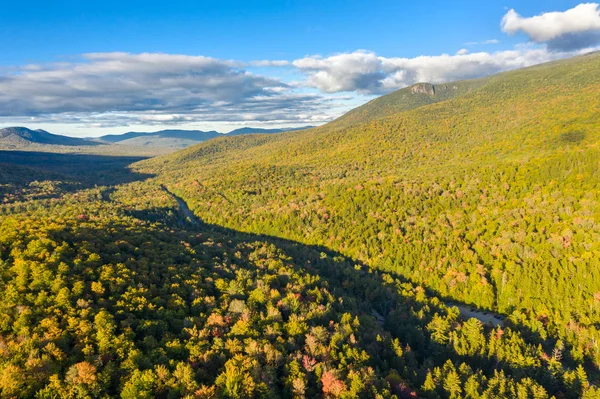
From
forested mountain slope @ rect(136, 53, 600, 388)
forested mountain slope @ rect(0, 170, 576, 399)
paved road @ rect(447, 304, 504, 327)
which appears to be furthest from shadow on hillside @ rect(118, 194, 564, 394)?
paved road @ rect(447, 304, 504, 327)

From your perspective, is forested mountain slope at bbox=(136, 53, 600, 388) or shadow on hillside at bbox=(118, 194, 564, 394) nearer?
shadow on hillside at bbox=(118, 194, 564, 394)

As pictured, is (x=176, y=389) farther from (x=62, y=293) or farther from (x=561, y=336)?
(x=561, y=336)

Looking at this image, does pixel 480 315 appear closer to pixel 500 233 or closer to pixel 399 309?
pixel 399 309

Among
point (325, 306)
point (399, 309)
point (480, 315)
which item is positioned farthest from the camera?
Answer: point (480, 315)

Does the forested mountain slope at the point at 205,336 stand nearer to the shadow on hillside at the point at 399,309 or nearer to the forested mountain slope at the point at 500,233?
the shadow on hillside at the point at 399,309

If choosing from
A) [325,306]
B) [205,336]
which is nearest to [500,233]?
[325,306]

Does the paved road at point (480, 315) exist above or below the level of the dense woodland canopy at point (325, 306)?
below

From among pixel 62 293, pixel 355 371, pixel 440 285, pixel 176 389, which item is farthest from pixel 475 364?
pixel 62 293

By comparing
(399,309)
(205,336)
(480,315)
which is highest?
(205,336)

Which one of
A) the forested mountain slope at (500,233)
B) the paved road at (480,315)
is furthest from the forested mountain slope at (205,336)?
the paved road at (480,315)

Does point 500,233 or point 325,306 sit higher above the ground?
point 325,306

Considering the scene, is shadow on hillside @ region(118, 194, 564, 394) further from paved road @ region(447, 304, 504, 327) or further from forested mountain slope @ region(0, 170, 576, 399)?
paved road @ region(447, 304, 504, 327)
